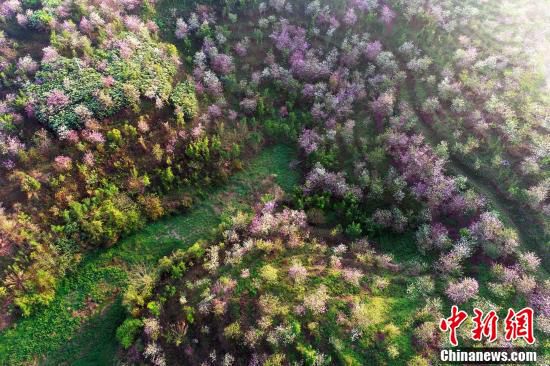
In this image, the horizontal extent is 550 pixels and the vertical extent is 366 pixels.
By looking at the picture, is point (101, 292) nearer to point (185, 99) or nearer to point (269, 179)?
point (269, 179)

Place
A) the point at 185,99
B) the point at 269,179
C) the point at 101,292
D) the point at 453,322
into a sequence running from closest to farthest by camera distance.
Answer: the point at 453,322, the point at 101,292, the point at 269,179, the point at 185,99

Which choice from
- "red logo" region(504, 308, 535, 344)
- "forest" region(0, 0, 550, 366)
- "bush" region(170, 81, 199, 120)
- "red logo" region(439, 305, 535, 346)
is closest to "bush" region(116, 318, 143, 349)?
"forest" region(0, 0, 550, 366)

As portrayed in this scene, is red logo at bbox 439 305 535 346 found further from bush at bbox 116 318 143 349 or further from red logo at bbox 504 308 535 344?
bush at bbox 116 318 143 349

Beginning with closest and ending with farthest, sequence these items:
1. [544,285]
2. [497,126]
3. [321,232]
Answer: [544,285] → [321,232] → [497,126]

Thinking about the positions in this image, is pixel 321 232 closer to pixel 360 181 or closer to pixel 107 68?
pixel 360 181

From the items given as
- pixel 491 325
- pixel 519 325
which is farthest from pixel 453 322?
pixel 519 325

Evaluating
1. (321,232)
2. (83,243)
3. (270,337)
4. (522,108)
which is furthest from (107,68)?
(522,108)

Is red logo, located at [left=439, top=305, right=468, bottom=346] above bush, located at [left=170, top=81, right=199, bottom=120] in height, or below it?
below
